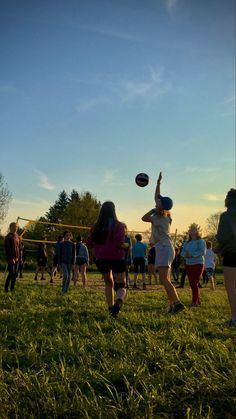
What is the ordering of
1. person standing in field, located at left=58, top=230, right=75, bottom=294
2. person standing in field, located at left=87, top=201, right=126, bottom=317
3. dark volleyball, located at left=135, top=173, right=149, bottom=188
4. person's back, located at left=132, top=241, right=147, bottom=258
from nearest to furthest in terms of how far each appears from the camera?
person standing in field, located at left=87, top=201, right=126, bottom=317 → dark volleyball, located at left=135, top=173, right=149, bottom=188 → person standing in field, located at left=58, top=230, right=75, bottom=294 → person's back, located at left=132, top=241, right=147, bottom=258

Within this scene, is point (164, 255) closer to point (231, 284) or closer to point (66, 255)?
point (231, 284)

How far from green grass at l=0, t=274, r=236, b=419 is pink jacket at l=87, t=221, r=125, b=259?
1.31 m

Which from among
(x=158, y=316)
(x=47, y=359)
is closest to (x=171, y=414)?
(x=47, y=359)

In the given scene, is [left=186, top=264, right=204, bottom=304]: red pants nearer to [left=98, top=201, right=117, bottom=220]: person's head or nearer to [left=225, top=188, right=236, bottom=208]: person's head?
[left=225, top=188, right=236, bottom=208]: person's head

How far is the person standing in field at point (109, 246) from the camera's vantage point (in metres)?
7.46

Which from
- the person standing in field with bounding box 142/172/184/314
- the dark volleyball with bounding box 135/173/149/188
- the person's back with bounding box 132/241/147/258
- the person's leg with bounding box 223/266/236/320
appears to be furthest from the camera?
the person's back with bounding box 132/241/147/258

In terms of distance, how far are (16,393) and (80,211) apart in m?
61.9

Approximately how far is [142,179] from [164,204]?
3.53m

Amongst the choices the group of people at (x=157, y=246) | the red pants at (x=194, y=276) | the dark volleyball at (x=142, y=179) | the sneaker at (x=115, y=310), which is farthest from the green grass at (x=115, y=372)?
the dark volleyball at (x=142, y=179)

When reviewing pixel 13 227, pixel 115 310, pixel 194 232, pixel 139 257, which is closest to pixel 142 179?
pixel 194 232

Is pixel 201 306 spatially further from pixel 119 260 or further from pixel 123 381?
pixel 123 381

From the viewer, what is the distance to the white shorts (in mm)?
7973

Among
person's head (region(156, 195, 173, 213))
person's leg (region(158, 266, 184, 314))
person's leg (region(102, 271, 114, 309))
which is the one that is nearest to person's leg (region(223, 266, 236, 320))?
person's leg (region(158, 266, 184, 314))

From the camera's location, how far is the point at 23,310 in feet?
27.1
